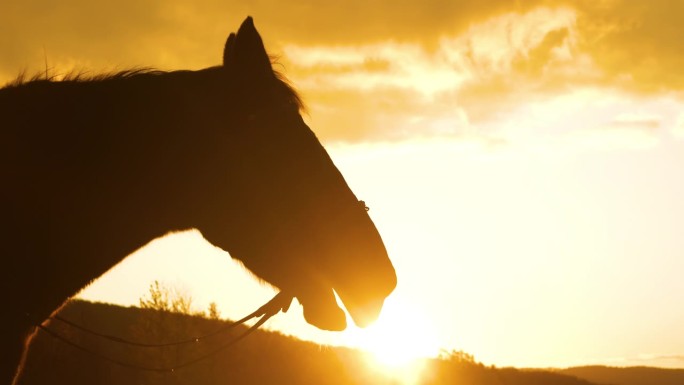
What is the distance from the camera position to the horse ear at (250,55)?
3488 mm

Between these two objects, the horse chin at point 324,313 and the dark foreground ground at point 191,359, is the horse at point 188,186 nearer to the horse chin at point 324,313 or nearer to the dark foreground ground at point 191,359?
the horse chin at point 324,313

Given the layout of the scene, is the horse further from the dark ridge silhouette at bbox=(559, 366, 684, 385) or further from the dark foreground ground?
the dark ridge silhouette at bbox=(559, 366, 684, 385)

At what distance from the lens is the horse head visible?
344cm

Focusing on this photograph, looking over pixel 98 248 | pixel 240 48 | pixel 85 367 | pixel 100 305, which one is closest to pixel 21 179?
pixel 98 248

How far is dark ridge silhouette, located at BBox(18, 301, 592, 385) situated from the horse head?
36.5 meters

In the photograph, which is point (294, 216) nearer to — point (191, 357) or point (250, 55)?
point (250, 55)

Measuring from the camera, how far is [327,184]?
352cm

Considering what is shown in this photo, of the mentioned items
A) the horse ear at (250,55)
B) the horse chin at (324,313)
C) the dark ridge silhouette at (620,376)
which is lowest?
the horse chin at (324,313)

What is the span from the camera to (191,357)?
4584 cm

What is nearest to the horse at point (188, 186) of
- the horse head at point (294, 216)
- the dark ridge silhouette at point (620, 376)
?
the horse head at point (294, 216)

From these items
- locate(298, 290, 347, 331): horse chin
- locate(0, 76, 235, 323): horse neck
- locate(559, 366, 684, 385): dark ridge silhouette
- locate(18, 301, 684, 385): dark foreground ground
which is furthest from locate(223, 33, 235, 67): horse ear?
locate(559, 366, 684, 385): dark ridge silhouette

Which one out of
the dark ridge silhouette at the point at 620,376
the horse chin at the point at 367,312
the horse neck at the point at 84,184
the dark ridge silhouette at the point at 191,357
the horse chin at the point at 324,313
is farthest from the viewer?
the dark ridge silhouette at the point at 620,376

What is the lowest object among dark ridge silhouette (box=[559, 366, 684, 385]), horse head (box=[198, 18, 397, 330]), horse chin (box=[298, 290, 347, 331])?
horse chin (box=[298, 290, 347, 331])

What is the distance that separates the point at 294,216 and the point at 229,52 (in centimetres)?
108
